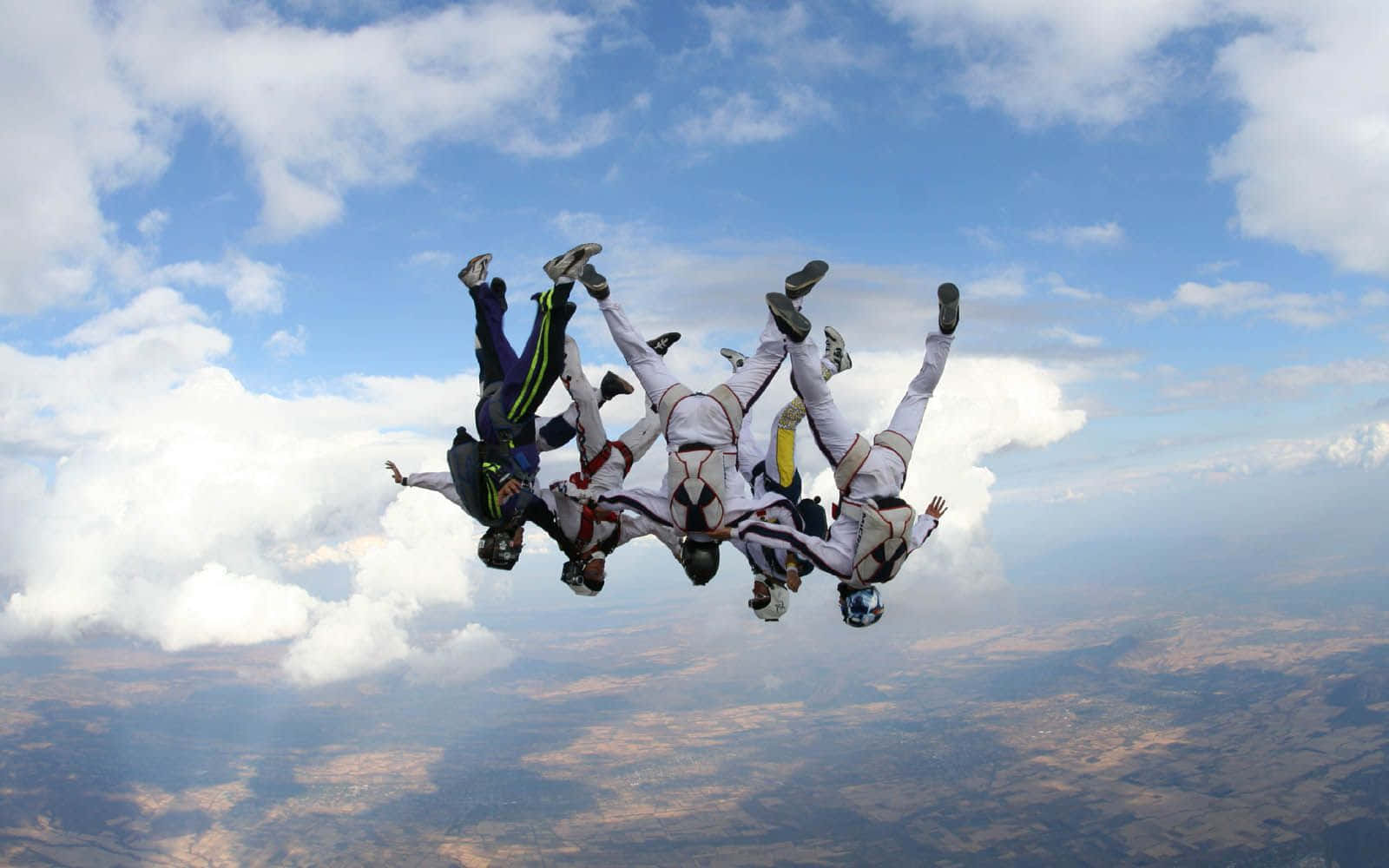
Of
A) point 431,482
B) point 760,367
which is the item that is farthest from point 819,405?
point 431,482

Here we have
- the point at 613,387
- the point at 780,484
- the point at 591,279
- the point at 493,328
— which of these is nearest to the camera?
the point at 591,279

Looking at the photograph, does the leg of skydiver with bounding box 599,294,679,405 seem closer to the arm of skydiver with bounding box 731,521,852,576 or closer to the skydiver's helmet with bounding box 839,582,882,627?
the arm of skydiver with bounding box 731,521,852,576

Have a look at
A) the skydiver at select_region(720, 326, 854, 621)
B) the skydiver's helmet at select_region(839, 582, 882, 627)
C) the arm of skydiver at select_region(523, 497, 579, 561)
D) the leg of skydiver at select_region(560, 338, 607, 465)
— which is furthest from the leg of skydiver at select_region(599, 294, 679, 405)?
the skydiver's helmet at select_region(839, 582, 882, 627)

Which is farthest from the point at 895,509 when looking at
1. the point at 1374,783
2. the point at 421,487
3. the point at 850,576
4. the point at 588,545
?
the point at 1374,783

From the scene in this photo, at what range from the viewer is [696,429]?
775 cm

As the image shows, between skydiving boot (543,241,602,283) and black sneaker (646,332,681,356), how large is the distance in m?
1.16

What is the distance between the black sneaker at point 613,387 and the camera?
851cm

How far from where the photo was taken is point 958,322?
25.8 ft

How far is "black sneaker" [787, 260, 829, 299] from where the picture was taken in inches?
273

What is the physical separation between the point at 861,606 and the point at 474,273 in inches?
196

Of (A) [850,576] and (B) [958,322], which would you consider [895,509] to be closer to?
(A) [850,576]

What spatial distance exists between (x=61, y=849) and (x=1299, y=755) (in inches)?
10900

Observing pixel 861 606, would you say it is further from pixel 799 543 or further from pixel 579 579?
pixel 579 579

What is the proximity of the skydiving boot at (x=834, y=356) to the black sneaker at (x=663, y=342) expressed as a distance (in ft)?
4.96
